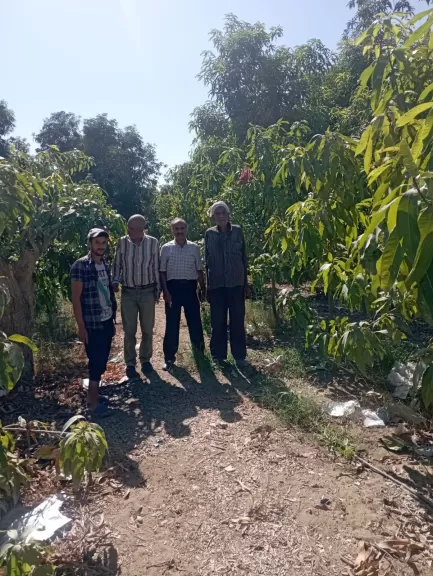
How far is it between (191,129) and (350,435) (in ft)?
33.5

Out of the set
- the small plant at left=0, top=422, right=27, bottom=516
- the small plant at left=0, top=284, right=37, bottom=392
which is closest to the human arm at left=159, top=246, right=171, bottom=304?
the small plant at left=0, top=422, right=27, bottom=516

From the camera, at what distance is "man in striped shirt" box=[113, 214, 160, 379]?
4.98 meters

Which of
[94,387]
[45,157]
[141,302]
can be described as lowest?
[94,387]

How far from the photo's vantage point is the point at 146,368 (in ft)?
17.5

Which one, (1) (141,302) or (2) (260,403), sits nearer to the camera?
(2) (260,403)

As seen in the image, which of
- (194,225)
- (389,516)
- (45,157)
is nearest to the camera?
(389,516)

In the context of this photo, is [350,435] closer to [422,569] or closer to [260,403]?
[260,403]

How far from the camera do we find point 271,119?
38.9 ft

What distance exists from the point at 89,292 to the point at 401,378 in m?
2.80

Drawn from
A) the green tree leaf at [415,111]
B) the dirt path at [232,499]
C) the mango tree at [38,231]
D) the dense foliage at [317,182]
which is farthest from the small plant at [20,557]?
the mango tree at [38,231]

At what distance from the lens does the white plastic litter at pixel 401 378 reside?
435 cm

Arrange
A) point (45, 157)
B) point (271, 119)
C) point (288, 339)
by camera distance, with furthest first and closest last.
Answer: point (271, 119), point (288, 339), point (45, 157)

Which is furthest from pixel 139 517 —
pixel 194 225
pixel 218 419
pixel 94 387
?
pixel 194 225

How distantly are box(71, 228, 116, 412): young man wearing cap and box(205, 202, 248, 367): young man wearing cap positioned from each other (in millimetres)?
1311
